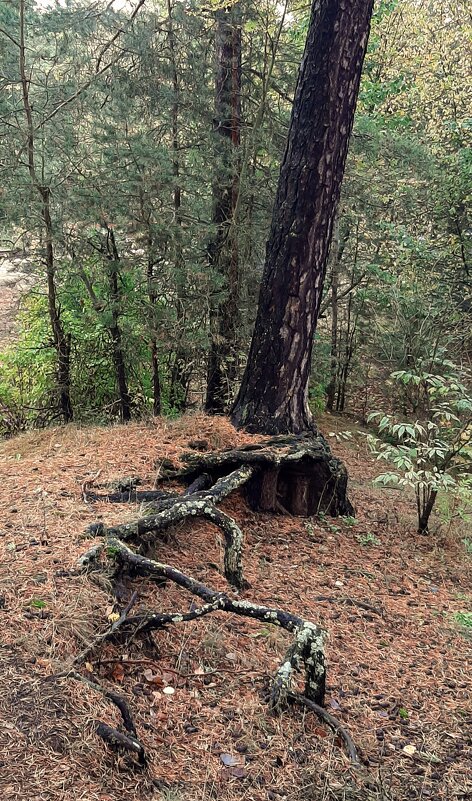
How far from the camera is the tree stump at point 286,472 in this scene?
4.62 meters

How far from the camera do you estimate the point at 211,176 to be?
720 cm

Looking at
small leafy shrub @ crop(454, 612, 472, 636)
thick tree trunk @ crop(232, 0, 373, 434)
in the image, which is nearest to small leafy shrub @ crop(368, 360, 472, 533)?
thick tree trunk @ crop(232, 0, 373, 434)

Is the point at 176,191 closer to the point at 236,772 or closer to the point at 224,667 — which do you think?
the point at 224,667

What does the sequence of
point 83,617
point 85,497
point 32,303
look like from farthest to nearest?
1. point 32,303
2. point 85,497
3. point 83,617

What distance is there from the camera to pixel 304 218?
4.90m

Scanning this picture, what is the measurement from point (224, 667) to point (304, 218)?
360 centimetres

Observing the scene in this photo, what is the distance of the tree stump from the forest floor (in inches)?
8.0

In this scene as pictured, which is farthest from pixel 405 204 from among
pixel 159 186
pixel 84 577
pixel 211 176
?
pixel 84 577

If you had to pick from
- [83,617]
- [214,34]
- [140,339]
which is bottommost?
[83,617]

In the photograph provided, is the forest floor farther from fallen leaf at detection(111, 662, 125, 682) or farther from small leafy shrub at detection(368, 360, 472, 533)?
small leafy shrub at detection(368, 360, 472, 533)

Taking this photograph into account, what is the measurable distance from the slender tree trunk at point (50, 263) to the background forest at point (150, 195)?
3cm

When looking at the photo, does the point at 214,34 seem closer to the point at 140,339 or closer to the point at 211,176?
the point at 211,176

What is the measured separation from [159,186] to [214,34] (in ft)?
6.84

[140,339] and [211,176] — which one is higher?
[211,176]
